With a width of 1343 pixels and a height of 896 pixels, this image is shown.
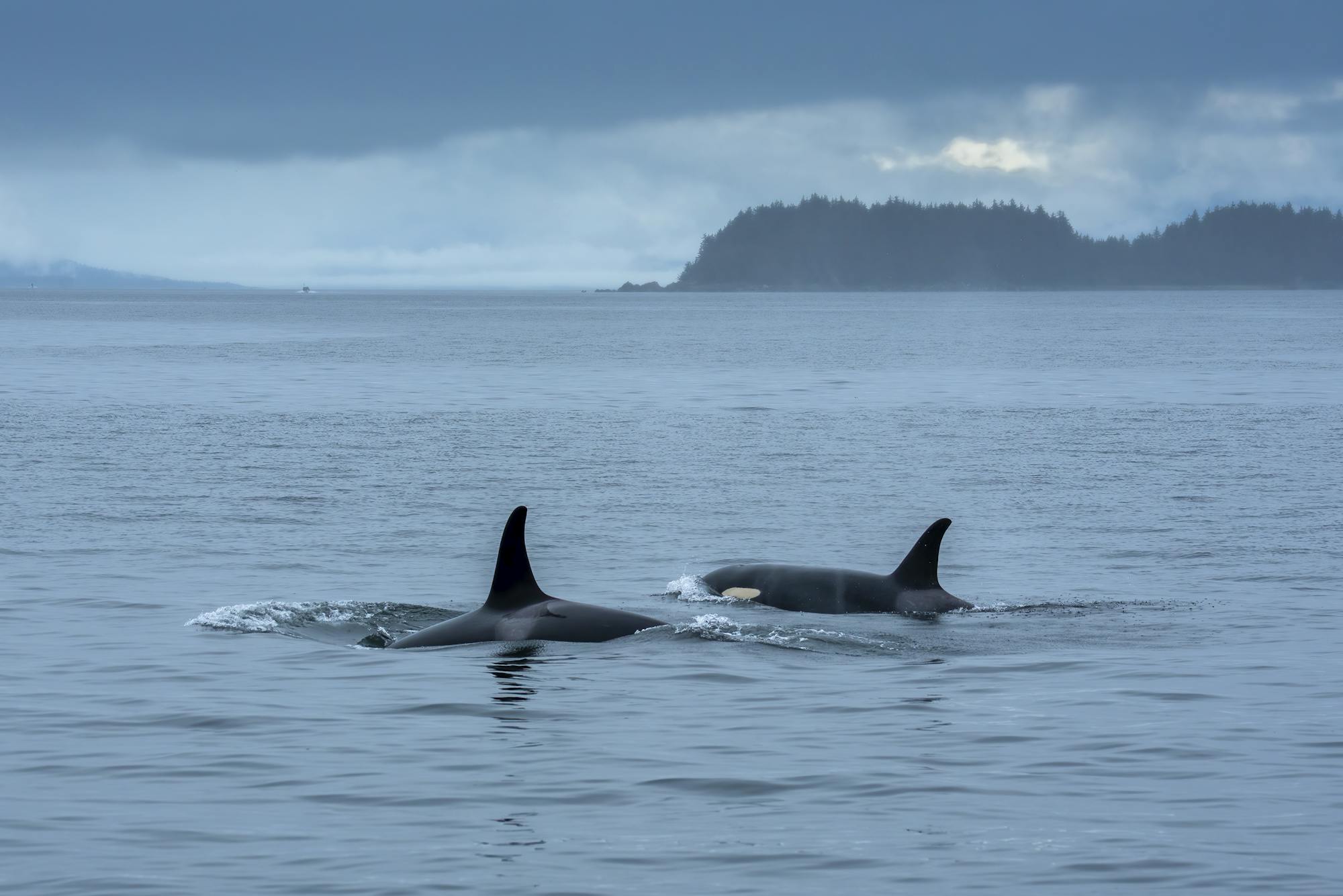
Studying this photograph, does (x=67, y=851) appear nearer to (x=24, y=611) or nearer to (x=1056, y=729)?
(x=1056, y=729)

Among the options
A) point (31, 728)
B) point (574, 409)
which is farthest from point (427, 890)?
point (574, 409)

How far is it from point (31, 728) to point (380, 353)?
251 ft

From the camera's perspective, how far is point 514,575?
14281 mm

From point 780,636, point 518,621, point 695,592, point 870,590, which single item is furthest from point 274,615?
point 870,590

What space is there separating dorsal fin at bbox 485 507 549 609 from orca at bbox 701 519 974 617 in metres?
3.06

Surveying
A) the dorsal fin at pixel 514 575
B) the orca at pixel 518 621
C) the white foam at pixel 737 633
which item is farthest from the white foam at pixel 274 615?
the white foam at pixel 737 633

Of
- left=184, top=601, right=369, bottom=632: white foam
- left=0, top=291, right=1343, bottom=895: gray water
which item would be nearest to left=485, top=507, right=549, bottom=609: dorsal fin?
left=0, top=291, right=1343, bottom=895: gray water

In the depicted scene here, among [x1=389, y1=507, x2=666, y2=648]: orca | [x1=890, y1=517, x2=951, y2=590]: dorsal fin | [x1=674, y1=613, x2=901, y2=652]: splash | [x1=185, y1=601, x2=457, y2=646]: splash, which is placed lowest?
[x1=185, y1=601, x2=457, y2=646]: splash

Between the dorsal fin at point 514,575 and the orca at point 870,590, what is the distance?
10.1 feet

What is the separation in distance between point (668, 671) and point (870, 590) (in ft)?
12.3

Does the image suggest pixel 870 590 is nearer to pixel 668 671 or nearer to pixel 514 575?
pixel 668 671

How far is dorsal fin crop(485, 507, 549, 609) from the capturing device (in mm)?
13742

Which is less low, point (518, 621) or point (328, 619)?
point (518, 621)

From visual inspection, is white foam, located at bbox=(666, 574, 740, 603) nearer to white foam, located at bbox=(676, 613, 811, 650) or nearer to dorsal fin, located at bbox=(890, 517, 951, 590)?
white foam, located at bbox=(676, 613, 811, 650)
